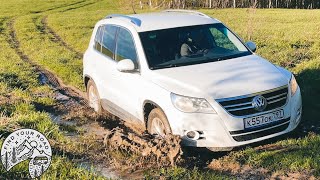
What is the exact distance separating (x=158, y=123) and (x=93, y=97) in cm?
294

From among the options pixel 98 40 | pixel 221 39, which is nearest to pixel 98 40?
pixel 98 40

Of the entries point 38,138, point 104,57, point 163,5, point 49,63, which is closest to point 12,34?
point 49,63

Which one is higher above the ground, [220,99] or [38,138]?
[220,99]

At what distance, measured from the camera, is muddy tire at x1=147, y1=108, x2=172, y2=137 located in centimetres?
596

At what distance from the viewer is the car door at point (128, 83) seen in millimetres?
6664

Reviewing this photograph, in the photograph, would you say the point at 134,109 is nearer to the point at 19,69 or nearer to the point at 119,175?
the point at 119,175

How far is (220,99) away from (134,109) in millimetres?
1626

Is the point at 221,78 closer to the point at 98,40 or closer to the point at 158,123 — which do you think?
the point at 158,123

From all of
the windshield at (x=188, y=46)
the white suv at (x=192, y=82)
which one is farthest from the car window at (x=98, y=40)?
the windshield at (x=188, y=46)

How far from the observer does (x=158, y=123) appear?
20.3 feet

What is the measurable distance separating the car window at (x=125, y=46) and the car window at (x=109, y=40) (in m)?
0.23

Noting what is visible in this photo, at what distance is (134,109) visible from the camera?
6781mm

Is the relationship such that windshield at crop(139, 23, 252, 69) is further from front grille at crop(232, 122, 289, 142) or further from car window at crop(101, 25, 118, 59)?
front grille at crop(232, 122, 289, 142)

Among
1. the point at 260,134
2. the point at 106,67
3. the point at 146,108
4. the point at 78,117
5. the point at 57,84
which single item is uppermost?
the point at 106,67
